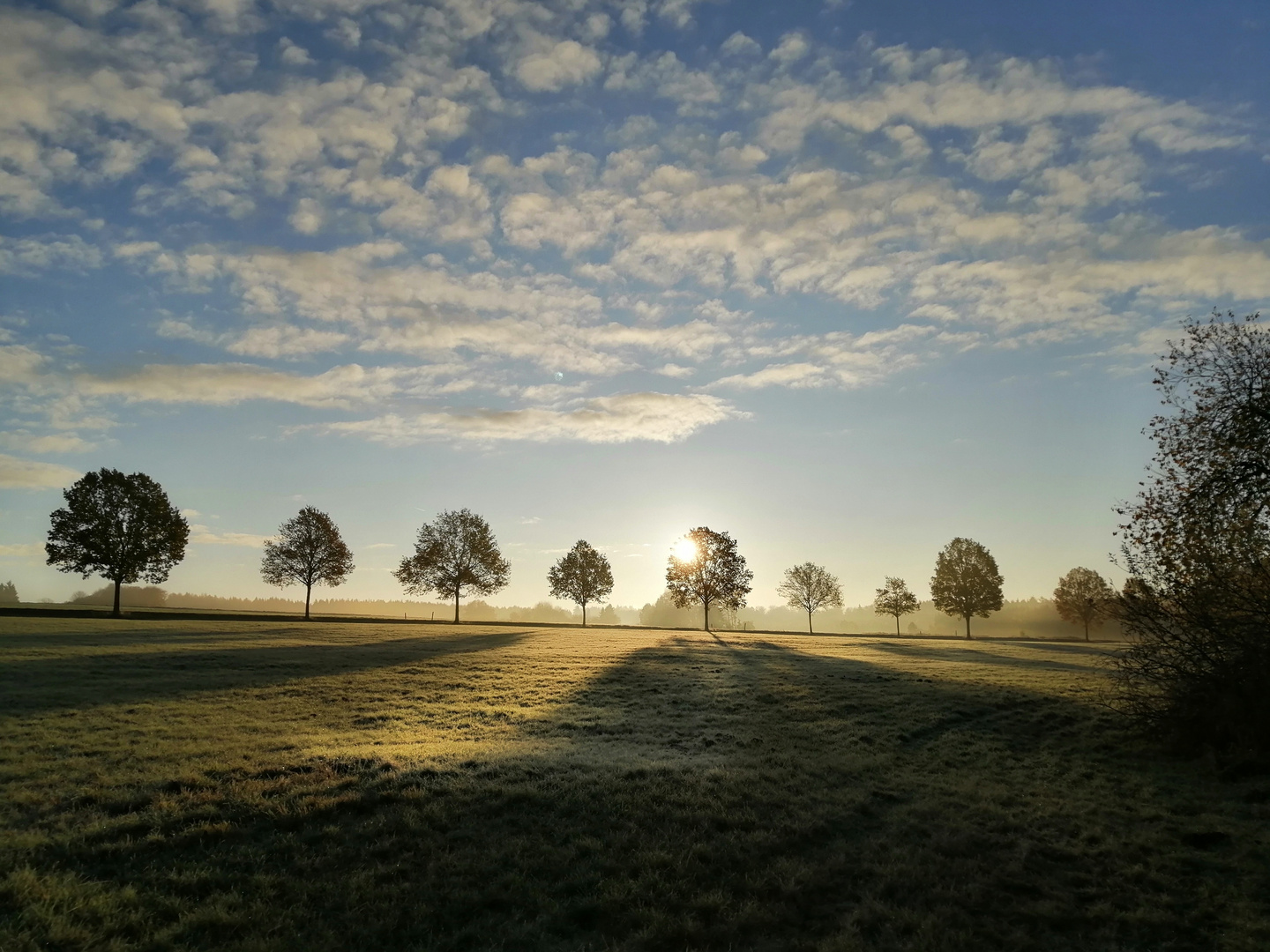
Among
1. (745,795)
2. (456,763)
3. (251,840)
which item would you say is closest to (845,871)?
(745,795)

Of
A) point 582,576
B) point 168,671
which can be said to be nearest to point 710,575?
point 582,576

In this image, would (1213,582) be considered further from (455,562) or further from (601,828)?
(455,562)

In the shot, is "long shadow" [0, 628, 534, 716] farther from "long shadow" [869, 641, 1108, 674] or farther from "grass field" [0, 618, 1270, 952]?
"long shadow" [869, 641, 1108, 674]

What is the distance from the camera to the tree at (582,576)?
9525 cm

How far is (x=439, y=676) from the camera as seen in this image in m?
33.7

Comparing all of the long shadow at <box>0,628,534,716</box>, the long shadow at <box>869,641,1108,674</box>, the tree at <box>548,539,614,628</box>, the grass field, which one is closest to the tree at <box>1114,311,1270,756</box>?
the grass field

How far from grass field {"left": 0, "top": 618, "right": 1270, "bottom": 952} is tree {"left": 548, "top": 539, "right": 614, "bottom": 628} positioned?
68.1 m

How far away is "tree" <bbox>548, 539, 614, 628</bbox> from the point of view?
95250 mm

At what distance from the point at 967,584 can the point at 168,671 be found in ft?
331

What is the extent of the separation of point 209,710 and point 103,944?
56.7 ft

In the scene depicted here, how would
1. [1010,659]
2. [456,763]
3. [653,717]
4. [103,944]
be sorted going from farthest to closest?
[1010,659], [653,717], [456,763], [103,944]

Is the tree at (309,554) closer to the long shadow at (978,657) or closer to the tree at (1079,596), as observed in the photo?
the long shadow at (978,657)

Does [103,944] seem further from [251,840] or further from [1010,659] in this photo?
[1010,659]

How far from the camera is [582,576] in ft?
314
